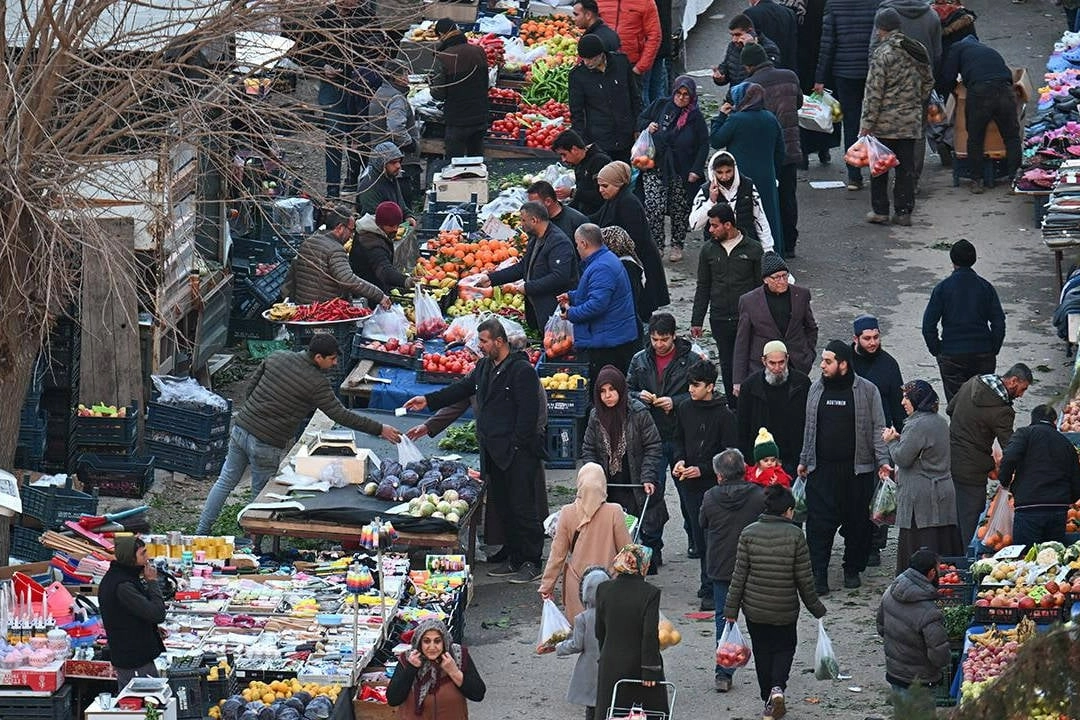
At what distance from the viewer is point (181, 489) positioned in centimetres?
1644

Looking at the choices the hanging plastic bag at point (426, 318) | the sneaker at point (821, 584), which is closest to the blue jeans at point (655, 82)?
the hanging plastic bag at point (426, 318)

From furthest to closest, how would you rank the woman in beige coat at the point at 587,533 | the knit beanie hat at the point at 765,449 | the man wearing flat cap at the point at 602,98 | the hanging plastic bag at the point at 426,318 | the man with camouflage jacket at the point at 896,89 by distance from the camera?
the man with camouflage jacket at the point at 896,89 < the man wearing flat cap at the point at 602,98 < the hanging plastic bag at the point at 426,318 < the knit beanie hat at the point at 765,449 < the woman in beige coat at the point at 587,533

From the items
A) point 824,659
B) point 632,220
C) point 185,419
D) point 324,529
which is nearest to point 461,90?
point 632,220

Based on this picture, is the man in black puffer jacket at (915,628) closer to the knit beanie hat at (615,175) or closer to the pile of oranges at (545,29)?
the knit beanie hat at (615,175)

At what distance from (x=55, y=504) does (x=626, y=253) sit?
456cm

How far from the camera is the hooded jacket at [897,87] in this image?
1928cm

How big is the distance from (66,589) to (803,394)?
4.79 metres

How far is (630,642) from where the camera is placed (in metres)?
11.2

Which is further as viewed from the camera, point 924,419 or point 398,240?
point 398,240

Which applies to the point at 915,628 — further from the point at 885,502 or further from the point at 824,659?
the point at 885,502

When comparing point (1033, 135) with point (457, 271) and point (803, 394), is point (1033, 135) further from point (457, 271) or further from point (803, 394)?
point (803, 394)

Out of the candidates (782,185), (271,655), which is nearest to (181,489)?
(271,655)

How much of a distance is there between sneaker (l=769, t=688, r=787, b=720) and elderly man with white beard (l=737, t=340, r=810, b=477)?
2401mm

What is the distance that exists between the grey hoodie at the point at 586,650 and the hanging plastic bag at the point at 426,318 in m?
5.59
